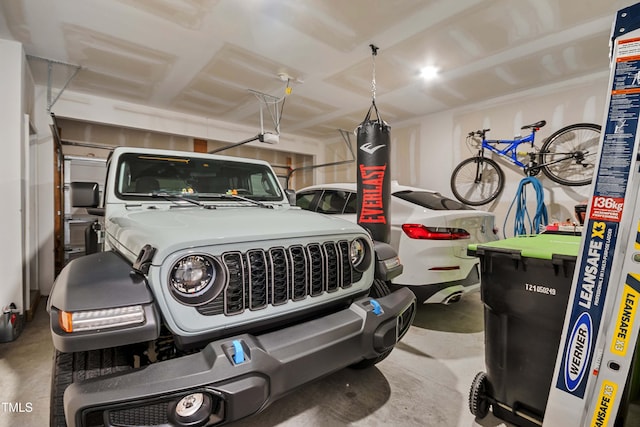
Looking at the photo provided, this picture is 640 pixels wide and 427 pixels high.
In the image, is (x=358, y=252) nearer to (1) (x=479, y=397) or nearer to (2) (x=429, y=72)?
(1) (x=479, y=397)

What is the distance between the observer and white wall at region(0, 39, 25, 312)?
2.93 m

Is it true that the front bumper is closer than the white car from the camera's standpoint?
Yes

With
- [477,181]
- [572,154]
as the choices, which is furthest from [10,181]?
[572,154]

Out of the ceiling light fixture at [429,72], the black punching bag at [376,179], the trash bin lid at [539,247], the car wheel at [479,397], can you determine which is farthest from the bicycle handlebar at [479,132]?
the car wheel at [479,397]

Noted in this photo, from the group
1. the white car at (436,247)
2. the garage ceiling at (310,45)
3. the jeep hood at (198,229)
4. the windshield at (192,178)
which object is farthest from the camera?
the white car at (436,247)

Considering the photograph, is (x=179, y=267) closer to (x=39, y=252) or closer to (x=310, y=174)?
(x=39, y=252)

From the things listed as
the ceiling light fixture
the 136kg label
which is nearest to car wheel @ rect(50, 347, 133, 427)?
the 136kg label

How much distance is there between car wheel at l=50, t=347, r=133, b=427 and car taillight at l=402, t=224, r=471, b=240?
241 cm

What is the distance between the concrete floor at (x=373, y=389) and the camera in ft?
5.64

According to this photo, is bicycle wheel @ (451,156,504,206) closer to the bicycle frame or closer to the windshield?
the bicycle frame

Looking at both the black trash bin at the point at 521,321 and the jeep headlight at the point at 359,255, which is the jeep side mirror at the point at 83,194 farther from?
the black trash bin at the point at 521,321

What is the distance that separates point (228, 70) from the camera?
12.8 ft

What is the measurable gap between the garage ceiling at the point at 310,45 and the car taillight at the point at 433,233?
6.52 ft

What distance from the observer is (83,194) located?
213cm
